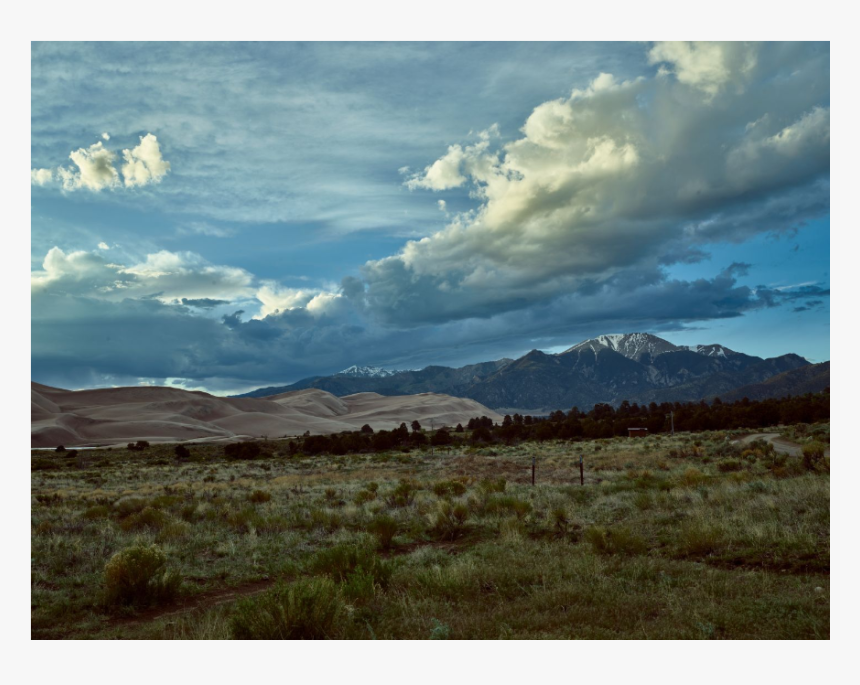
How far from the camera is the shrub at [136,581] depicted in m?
9.45

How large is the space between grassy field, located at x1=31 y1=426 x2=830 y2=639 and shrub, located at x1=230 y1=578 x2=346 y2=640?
0.08 feet

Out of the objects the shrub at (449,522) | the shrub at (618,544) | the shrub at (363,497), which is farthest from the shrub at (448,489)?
the shrub at (618,544)

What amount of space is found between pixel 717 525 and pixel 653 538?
4.52ft

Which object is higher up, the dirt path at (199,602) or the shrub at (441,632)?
the shrub at (441,632)

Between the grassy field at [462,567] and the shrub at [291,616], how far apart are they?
23 mm

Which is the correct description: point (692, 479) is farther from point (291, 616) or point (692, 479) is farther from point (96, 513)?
point (96, 513)

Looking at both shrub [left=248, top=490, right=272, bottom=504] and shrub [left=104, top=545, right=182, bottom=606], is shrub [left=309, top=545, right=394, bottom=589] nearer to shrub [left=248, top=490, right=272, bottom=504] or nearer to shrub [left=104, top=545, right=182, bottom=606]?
shrub [left=104, top=545, right=182, bottom=606]

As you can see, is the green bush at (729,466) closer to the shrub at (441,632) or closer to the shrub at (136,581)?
the shrub at (441,632)

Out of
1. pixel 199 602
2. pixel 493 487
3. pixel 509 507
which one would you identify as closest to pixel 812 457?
pixel 493 487

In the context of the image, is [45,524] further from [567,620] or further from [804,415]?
[804,415]

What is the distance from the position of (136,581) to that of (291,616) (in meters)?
4.58

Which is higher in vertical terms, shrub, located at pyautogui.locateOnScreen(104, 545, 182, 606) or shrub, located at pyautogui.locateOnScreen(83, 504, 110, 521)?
shrub, located at pyautogui.locateOnScreen(104, 545, 182, 606)

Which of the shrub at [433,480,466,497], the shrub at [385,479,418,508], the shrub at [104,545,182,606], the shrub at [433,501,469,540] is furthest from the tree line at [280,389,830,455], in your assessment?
the shrub at [104,545,182,606]

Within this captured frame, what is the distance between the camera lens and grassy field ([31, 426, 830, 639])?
7012 mm
